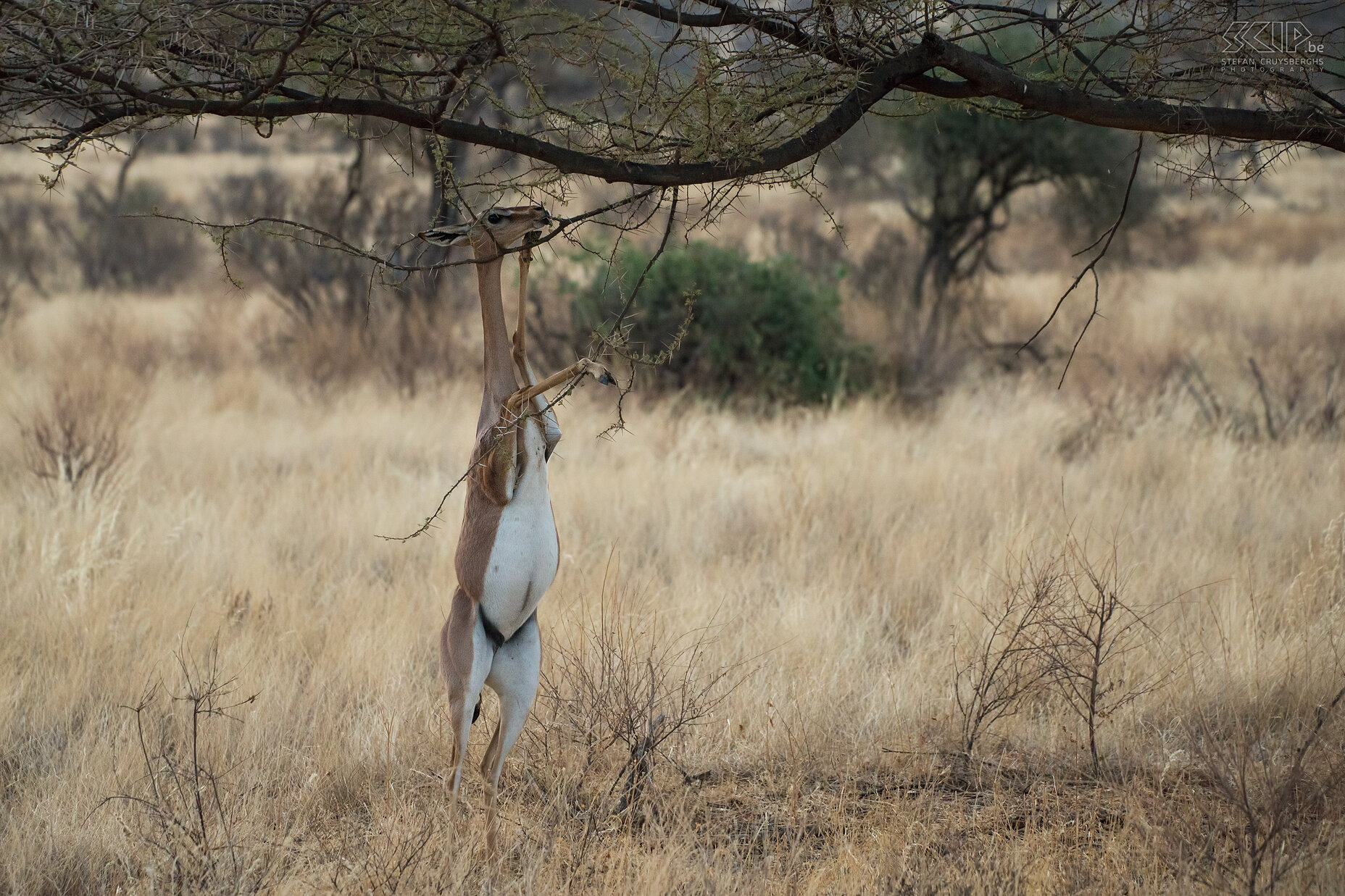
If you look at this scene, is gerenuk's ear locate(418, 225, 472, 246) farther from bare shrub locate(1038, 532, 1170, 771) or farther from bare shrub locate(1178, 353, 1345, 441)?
bare shrub locate(1178, 353, 1345, 441)

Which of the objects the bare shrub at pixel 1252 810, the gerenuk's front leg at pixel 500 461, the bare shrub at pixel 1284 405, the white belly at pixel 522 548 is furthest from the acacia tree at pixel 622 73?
the bare shrub at pixel 1284 405

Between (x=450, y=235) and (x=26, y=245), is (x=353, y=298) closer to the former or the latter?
(x=450, y=235)

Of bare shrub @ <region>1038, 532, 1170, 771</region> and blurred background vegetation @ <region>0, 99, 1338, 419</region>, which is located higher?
blurred background vegetation @ <region>0, 99, 1338, 419</region>

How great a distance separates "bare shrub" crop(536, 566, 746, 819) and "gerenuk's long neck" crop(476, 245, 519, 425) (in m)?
1.05

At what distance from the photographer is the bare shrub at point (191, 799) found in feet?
9.57

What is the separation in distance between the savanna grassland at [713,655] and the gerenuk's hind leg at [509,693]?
0.54 ft

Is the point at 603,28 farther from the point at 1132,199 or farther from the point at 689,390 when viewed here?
the point at 1132,199

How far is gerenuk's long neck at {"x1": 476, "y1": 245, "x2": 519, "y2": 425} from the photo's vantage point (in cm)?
289

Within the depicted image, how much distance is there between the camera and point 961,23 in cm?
317

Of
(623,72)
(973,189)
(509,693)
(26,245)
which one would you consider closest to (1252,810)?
(509,693)

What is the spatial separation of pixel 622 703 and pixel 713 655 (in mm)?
799

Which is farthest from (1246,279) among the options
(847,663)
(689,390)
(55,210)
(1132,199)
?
(55,210)

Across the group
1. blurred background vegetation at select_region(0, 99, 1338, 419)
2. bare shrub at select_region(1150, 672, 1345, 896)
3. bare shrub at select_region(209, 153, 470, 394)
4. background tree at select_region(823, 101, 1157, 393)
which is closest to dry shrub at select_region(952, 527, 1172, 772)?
bare shrub at select_region(1150, 672, 1345, 896)

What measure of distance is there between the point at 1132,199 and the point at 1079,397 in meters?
4.17
